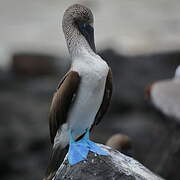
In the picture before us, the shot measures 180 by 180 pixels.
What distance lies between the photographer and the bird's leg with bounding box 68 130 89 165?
5.70 meters

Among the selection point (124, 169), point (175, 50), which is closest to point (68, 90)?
point (124, 169)

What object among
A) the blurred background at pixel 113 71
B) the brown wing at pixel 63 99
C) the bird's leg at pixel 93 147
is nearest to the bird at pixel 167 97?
the blurred background at pixel 113 71

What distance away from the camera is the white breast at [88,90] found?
5.49 metres

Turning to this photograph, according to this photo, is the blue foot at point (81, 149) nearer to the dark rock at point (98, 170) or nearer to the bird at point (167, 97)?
the dark rock at point (98, 170)

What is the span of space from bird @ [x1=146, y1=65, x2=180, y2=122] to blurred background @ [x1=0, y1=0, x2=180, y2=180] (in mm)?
146

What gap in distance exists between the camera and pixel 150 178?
5.85 m

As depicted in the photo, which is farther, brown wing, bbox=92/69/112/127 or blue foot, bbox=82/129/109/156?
blue foot, bbox=82/129/109/156

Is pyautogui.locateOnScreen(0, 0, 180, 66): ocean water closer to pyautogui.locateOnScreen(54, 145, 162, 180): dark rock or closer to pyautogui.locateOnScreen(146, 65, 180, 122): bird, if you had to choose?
pyautogui.locateOnScreen(146, 65, 180, 122): bird

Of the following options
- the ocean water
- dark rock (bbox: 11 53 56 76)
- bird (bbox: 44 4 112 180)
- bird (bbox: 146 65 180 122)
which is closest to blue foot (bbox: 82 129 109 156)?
bird (bbox: 44 4 112 180)

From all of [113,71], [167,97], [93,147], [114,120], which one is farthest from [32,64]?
[93,147]

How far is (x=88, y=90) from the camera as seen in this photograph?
5543 millimetres

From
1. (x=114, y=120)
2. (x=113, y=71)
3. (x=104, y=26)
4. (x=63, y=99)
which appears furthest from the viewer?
(x=104, y=26)

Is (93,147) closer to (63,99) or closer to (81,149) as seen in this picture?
(81,149)

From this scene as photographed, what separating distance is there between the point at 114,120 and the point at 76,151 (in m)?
6.93
